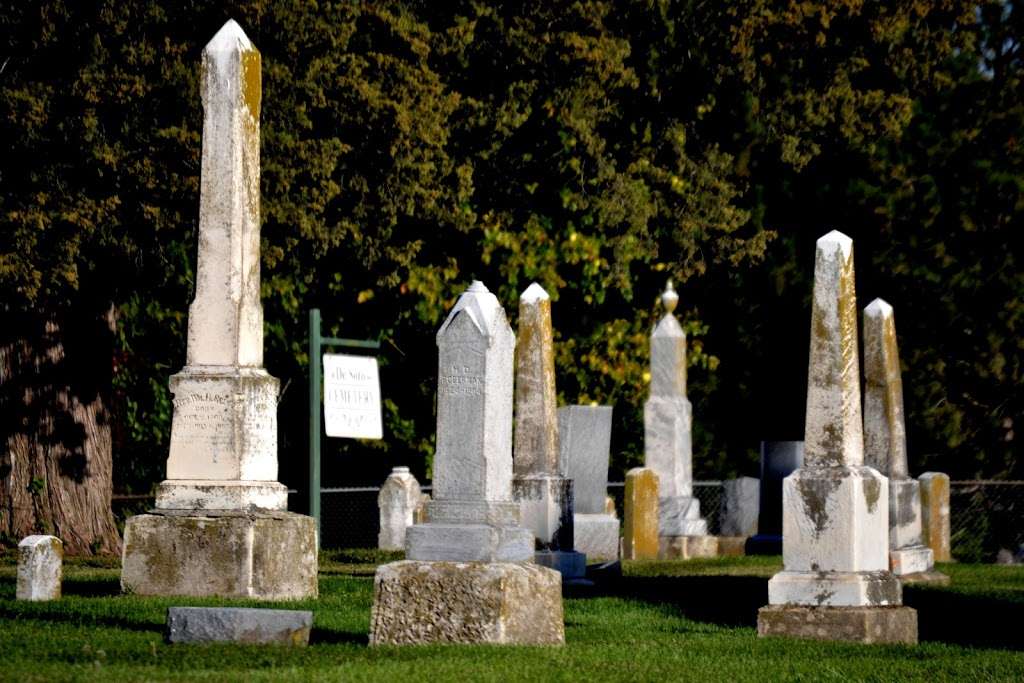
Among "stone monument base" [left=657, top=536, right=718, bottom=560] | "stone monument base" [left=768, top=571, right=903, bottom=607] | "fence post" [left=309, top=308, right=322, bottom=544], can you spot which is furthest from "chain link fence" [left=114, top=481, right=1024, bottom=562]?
"stone monument base" [left=768, top=571, right=903, bottom=607]

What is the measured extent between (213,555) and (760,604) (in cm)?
544

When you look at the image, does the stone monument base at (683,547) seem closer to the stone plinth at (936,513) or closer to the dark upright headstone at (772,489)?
the dark upright headstone at (772,489)

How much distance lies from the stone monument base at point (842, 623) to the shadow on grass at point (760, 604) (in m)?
0.58

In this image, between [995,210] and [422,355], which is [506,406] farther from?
[995,210]

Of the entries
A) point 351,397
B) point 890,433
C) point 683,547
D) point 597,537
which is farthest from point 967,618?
point 683,547

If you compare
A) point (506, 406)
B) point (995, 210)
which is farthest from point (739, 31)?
point (506, 406)

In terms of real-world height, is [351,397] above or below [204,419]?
above

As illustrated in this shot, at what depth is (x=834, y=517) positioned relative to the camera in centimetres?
1510

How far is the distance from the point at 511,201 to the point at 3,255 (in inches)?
356

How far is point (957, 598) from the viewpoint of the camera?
20156 millimetres

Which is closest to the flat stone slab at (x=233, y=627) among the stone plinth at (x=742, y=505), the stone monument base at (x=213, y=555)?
the stone monument base at (x=213, y=555)

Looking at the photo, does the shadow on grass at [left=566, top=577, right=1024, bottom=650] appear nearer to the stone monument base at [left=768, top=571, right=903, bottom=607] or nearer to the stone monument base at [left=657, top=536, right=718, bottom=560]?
the stone monument base at [left=768, top=571, right=903, bottom=607]

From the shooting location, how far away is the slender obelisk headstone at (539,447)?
21.0m

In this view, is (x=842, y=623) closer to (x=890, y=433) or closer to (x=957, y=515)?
(x=890, y=433)
